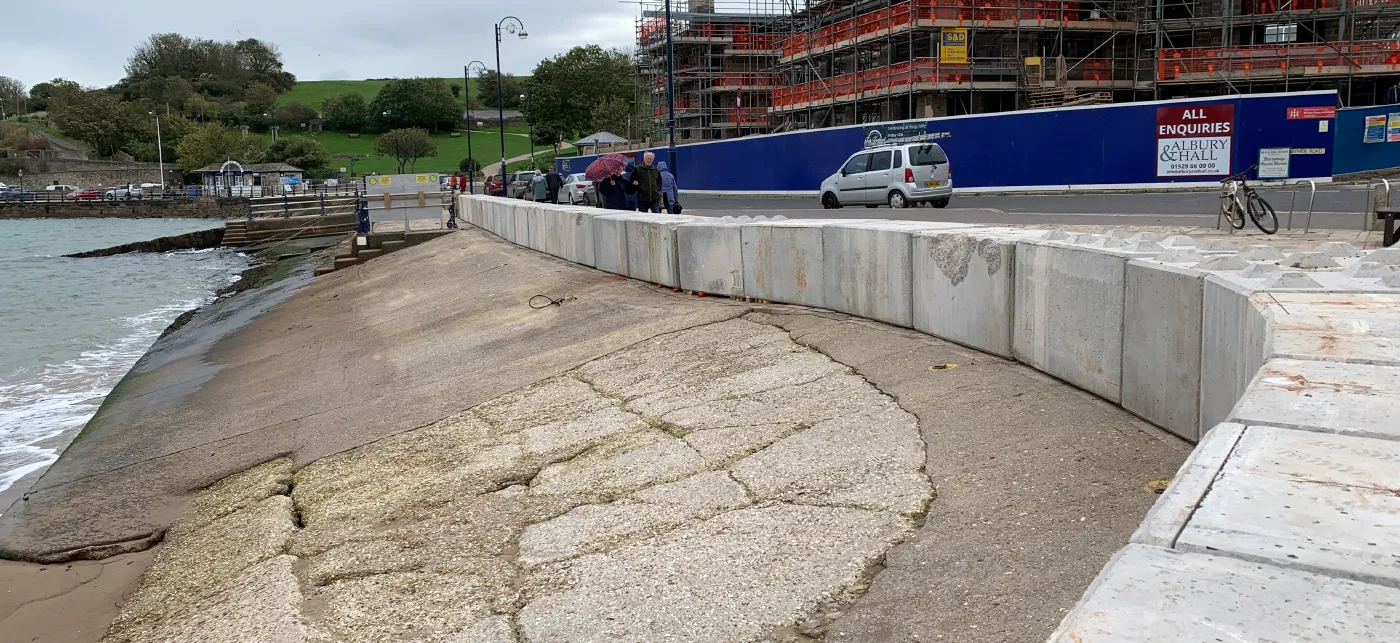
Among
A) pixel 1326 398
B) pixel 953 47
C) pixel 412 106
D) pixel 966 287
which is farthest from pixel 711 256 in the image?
pixel 412 106

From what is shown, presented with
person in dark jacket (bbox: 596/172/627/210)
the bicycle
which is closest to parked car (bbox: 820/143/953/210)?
person in dark jacket (bbox: 596/172/627/210)

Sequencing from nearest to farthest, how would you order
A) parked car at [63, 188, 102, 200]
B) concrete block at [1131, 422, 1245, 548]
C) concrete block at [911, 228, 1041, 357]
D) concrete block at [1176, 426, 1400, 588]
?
concrete block at [1176, 426, 1400, 588] → concrete block at [1131, 422, 1245, 548] → concrete block at [911, 228, 1041, 357] → parked car at [63, 188, 102, 200]

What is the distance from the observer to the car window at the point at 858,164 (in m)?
28.0

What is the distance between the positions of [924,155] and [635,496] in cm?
2164

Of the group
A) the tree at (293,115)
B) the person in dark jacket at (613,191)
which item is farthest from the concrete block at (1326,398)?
the tree at (293,115)

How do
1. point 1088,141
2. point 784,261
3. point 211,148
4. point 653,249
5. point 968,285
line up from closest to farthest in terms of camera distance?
point 968,285, point 784,261, point 653,249, point 1088,141, point 211,148

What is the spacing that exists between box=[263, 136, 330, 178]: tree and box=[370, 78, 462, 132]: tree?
3450 centimetres

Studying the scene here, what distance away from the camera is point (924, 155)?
26.6 metres

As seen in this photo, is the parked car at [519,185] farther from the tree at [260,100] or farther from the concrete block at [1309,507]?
the tree at [260,100]

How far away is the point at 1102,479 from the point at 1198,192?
2725 cm

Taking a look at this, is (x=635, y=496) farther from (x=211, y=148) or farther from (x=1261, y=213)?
(x=211, y=148)

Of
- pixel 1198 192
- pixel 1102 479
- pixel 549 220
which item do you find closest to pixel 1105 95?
pixel 1198 192

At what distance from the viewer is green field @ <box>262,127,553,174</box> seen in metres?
142

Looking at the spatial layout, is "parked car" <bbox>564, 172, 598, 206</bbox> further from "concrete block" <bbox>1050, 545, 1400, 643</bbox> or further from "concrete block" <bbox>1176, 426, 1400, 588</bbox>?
"concrete block" <bbox>1050, 545, 1400, 643</bbox>
